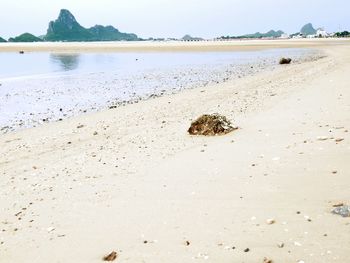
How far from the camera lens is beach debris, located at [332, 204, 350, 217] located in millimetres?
5055

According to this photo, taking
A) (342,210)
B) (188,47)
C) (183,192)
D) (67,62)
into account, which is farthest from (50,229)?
(188,47)

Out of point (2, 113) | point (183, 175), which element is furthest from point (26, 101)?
point (183, 175)

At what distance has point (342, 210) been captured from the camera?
514 centimetres

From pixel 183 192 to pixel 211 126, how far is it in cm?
373

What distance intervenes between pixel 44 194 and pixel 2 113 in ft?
36.9

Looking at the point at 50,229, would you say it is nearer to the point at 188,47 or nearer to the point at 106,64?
the point at 106,64

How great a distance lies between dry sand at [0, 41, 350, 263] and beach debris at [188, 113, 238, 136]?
0.94 feet

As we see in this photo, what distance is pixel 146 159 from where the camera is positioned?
849cm

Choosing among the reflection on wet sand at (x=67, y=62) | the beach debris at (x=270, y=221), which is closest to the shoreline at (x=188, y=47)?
the reflection on wet sand at (x=67, y=62)

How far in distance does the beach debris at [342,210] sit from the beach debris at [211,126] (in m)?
4.88

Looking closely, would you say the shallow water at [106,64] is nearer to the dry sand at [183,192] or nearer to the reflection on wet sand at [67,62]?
the reflection on wet sand at [67,62]

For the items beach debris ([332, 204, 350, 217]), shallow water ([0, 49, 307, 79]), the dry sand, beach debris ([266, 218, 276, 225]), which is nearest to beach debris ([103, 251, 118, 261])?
the dry sand

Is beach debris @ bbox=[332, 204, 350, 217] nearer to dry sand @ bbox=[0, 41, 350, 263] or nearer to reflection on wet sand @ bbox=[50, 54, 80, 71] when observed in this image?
dry sand @ bbox=[0, 41, 350, 263]

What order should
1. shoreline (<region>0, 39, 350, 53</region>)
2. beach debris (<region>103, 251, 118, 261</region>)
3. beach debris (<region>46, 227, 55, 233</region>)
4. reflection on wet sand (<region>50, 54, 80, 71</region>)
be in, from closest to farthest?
beach debris (<region>103, 251, 118, 261</region>) → beach debris (<region>46, 227, 55, 233</region>) → reflection on wet sand (<region>50, 54, 80, 71</region>) → shoreline (<region>0, 39, 350, 53</region>)
